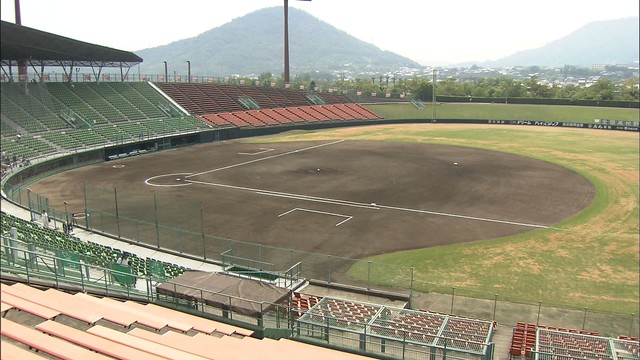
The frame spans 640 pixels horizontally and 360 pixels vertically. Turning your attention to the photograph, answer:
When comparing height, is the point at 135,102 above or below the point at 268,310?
above

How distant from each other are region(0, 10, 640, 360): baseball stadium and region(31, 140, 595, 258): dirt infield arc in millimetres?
269

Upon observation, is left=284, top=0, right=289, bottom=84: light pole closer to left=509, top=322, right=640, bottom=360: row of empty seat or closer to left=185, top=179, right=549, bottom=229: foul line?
left=185, top=179, right=549, bottom=229: foul line

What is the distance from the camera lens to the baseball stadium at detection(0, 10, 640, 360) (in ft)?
49.9

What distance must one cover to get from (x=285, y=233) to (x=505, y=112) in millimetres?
95854

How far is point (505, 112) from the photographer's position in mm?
115750

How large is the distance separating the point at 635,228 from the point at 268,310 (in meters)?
31.7

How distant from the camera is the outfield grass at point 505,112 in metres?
109

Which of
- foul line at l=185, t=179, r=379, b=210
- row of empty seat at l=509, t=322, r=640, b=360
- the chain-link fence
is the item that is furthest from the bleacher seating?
foul line at l=185, t=179, r=379, b=210

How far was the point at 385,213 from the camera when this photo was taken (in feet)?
128

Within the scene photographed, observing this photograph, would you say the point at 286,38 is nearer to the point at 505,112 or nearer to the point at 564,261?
the point at 505,112

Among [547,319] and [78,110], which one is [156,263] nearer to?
[547,319]

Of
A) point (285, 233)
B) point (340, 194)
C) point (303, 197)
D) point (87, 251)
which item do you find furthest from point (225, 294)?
point (340, 194)

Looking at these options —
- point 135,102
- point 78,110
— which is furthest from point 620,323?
point 135,102

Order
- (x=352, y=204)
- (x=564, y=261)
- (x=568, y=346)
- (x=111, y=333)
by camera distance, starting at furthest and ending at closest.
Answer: (x=352, y=204) → (x=564, y=261) → (x=568, y=346) → (x=111, y=333)
